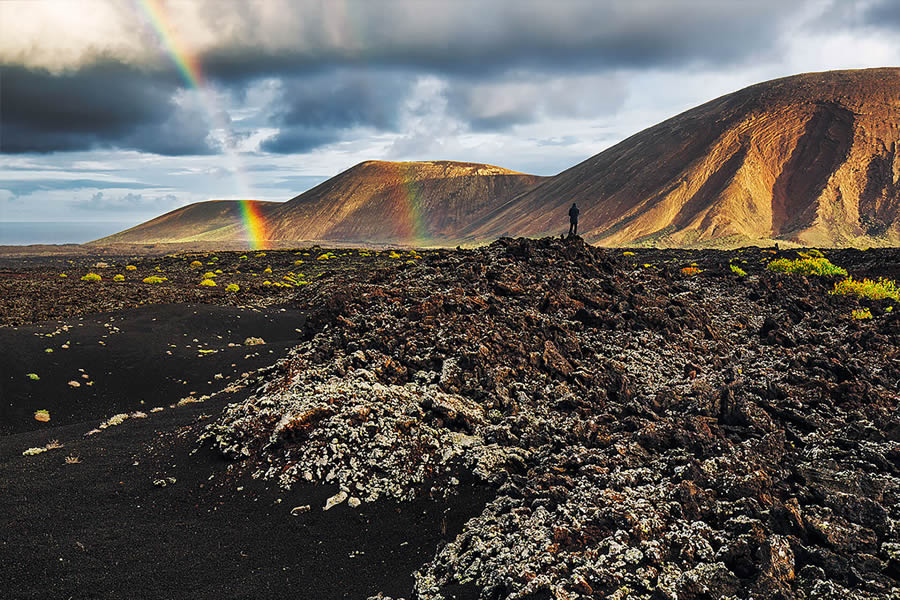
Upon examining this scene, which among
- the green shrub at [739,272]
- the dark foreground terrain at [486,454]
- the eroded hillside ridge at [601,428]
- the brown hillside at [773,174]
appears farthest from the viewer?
the brown hillside at [773,174]

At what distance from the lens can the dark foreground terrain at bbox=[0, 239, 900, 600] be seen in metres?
4.95

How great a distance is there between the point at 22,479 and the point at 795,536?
10374mm

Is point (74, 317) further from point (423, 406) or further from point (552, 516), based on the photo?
point (552, 516)

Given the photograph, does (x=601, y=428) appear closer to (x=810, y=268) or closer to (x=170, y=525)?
(x=170, y=525)

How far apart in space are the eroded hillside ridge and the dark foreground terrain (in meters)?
0.03

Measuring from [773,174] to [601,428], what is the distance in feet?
367

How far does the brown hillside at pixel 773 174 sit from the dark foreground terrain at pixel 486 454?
79386 millimetres

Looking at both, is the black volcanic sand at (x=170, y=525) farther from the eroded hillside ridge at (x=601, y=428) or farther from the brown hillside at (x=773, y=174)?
the brown hillside at (x=773, y=174)

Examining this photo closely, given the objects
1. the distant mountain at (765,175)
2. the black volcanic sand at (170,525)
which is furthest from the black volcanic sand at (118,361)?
the distant mountain at (765,175)

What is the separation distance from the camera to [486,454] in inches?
290

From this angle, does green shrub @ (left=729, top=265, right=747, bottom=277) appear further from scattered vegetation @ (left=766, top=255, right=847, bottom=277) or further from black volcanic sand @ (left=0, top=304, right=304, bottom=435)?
black volcanic sand @ (left=0, top=304, right=304, bottom=435)

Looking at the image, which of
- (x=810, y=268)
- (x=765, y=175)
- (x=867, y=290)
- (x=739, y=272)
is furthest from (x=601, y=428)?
(x=765, y=175)

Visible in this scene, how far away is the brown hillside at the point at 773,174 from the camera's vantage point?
86812 mm

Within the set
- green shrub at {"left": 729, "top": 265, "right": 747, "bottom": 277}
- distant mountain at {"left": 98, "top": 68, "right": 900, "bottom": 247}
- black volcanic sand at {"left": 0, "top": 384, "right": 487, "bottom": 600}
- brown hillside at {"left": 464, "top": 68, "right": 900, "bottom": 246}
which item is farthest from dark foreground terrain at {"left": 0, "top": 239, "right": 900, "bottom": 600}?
brown hillside at {"left": 464, "top": 68, "right": 900, "bottom": 246}
